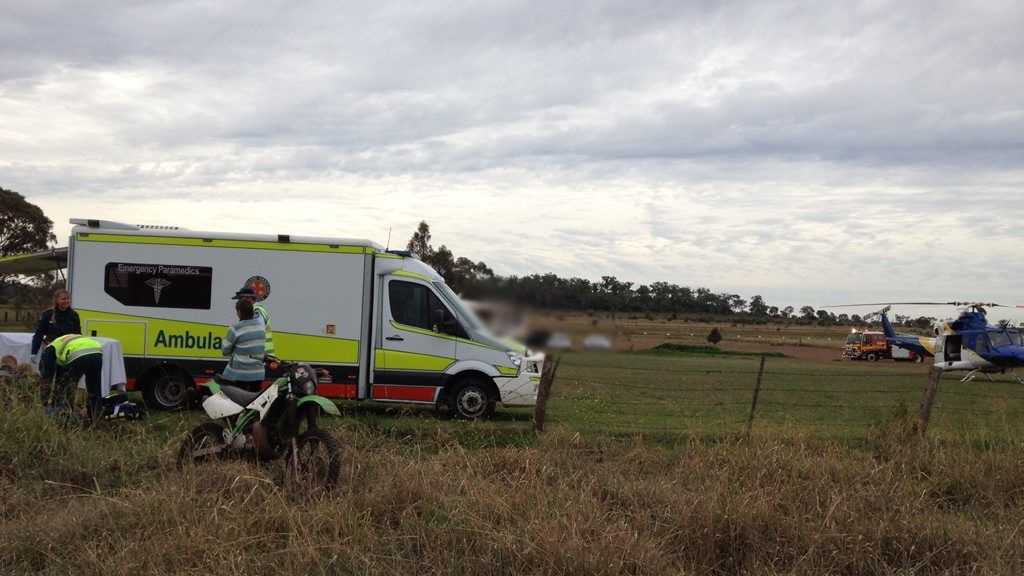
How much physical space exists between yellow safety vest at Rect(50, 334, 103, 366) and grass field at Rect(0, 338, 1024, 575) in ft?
2.04

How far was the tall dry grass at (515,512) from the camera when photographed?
5156 mm

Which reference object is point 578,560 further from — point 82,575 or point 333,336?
point 333,336

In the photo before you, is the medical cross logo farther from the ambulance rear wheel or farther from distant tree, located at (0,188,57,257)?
distant tree, located at (0,188,57,257)

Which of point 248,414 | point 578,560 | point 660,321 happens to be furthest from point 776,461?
point 248,414

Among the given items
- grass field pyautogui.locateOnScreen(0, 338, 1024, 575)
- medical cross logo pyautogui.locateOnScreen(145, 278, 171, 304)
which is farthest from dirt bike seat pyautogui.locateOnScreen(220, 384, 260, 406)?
medical cross logo pyautogui.locateOnScreen(145, 278, 171, 304)

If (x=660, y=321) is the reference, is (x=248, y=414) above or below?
below

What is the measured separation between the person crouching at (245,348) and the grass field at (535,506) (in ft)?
3.08

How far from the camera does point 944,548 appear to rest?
557 cm

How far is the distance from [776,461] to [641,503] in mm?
1464

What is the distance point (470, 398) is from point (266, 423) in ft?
16.7

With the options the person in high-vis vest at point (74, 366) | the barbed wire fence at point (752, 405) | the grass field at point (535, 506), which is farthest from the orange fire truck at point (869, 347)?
the person in high-vis vest at point (74, 366)

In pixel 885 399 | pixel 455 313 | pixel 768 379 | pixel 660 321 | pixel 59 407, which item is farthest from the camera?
pixel 768 379

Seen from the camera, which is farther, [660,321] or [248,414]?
[248,414]

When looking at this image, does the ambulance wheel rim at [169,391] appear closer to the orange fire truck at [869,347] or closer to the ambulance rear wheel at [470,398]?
the ambulance rear wheel at [470,398]
